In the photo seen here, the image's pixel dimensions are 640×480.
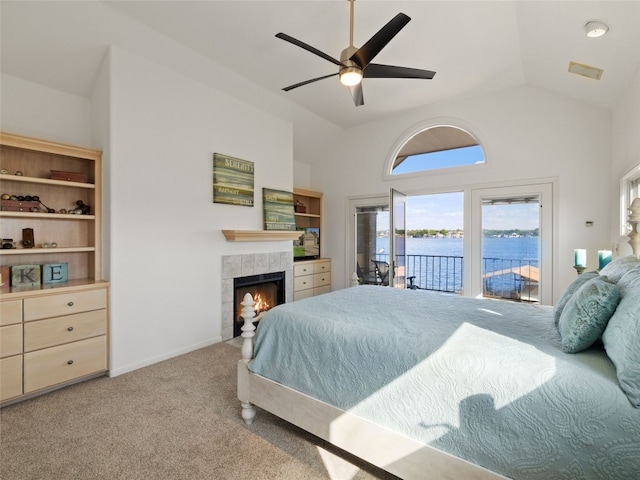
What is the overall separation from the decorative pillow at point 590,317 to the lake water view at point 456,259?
9.77 feet

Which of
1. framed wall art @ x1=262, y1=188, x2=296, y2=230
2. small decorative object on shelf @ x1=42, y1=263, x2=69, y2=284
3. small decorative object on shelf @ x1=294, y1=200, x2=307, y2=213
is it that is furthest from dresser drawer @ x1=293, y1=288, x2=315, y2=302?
small decorative object on shelf @ x1=42, y1=263, x2=69, y2=284

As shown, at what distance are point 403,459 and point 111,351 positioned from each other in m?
2.64

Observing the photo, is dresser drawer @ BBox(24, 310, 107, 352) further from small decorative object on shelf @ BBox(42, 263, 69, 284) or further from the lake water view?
the lake water view

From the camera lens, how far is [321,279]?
5.49 meters

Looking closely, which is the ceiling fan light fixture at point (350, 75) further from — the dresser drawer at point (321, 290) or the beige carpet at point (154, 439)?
the dresser drawer at point (321, 290)

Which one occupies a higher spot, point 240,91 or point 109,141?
point 240,91

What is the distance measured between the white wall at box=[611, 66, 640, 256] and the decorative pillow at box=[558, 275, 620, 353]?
1.92 m

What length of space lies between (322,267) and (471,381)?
423 cm

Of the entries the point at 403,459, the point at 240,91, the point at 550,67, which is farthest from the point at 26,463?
the point at 550,67

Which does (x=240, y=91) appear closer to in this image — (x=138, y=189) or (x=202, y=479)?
(x=138, y=189)

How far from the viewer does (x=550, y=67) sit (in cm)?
314

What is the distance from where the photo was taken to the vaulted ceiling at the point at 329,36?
2410mm

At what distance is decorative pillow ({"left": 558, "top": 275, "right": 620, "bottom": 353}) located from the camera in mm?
1336

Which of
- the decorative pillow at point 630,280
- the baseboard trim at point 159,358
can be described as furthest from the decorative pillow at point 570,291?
the baseboard trim at point 159,358
